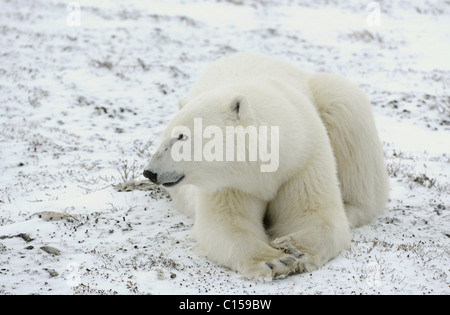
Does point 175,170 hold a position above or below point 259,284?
above

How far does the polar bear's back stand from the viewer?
5.30 meters

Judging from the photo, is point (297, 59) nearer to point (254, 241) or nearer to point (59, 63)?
point (59, 63)

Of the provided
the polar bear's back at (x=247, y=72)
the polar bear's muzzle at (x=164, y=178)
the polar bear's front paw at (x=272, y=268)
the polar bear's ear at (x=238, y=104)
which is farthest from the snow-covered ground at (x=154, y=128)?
the polar bear's back at (x=247, y=72)

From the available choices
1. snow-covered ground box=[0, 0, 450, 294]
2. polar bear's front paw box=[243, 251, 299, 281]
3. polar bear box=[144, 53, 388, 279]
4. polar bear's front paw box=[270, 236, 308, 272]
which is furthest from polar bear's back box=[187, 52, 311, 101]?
polar bear's front paw box=[243, 251, 299, 281]

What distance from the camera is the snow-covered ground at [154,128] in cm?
400

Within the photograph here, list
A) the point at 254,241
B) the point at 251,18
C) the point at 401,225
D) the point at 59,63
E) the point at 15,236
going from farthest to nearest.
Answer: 1. the point at 251,18
2. the point at 59,63
3. the point at 401,225
4. the point at 15,236
5. the point at 254,241

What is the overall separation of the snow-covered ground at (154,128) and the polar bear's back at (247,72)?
1425 millimetres

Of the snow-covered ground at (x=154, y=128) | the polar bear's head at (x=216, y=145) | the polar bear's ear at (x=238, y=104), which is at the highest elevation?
the polar bear's ear at (x=238, y=104)

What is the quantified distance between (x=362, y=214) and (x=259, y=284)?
203cm

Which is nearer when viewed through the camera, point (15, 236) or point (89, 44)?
point (15, 236)

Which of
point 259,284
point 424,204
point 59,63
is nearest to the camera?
point 259,284

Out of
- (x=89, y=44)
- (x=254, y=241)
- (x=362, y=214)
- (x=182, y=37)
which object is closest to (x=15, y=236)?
(x=254, y=241)

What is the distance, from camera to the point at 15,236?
4.69 metres

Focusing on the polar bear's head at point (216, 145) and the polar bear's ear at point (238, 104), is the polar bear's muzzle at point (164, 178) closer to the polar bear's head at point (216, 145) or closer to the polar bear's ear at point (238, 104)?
the polar bear's head at point (216, 145)
